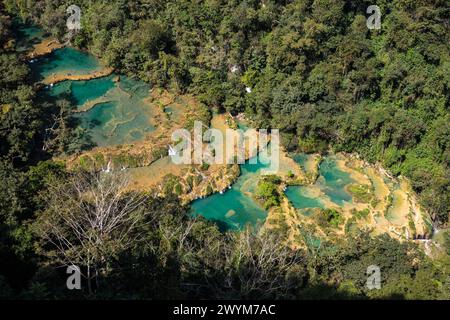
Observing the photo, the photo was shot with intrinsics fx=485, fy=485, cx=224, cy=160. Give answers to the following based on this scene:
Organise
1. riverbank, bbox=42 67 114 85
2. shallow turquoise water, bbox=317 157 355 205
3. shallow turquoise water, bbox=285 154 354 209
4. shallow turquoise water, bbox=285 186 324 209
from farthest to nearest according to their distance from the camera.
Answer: riverbank, bbox=42 67 114 85, shallow turquoise water, bbox=317 157 355 205, shallow turquoise water, bbox=285 154 354 209, shallow turquoise water, bbox=285 186 324 209

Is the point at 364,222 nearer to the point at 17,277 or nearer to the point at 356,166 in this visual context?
the point at 356,166

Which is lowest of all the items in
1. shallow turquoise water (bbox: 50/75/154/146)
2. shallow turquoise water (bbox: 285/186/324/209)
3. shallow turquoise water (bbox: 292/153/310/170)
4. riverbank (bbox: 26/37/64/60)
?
shallow turquoise water (bbox: 285/186/324/209)

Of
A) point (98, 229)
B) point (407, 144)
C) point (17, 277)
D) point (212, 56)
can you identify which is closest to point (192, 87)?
point (212, 56)

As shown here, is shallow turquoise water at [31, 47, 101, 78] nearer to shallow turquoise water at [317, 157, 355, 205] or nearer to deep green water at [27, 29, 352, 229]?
deep green water at [27, 29, 352, 229]

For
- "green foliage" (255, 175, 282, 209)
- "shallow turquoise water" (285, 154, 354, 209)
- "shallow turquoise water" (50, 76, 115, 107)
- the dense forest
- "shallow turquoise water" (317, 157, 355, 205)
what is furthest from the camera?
"shallow turquoise water" (50, 76, 115, 107)

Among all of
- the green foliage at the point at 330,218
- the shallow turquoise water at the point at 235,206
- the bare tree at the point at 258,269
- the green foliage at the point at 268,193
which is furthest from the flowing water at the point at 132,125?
the bare tree at the point at 258,269

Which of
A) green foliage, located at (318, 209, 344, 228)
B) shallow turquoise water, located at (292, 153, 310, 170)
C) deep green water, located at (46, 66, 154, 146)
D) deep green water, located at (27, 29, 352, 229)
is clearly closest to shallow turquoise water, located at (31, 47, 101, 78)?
deep green water, located at (27, 29, 352, 229)
